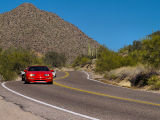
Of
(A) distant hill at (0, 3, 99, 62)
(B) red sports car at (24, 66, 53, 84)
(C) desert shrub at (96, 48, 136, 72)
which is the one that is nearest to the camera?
(B) red sports car at (24, 66, 53, 84)

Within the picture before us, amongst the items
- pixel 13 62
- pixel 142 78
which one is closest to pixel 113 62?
pixel 13 62

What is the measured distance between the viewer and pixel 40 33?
9106 centimetres

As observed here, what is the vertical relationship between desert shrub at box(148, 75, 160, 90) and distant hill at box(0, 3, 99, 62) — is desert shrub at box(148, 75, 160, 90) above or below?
below

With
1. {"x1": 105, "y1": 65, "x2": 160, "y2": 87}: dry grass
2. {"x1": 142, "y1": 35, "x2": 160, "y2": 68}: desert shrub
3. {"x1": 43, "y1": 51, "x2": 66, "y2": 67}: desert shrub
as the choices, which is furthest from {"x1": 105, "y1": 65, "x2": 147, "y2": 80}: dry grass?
{"x1": 43, "y1": 51, "x2": 66, "y2": 67}: desert shrub

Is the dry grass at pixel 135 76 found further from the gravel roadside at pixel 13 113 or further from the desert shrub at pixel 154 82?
the gravel roadside at pixel 13 113

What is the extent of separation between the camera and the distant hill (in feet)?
278

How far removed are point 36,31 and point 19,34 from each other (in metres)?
6.30

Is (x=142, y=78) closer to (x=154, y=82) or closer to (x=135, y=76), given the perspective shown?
(x=135, y=76)

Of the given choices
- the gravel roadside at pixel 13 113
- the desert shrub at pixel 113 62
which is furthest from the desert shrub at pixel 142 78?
the gravel roadside at pixel 13 113

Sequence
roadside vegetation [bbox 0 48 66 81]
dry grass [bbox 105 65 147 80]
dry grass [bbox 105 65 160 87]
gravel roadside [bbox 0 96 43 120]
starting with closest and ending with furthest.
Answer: gravel roadside [bbox 0 96 43 120]
dry grass [bbox 105 65 160 87]
dry grass [bbox 105 65 147 80]
roadside vegetation [bbox 0 48 66 81]

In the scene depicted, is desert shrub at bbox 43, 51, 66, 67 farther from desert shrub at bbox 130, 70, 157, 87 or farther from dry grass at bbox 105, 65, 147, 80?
desert shrub at bbox 130, 70, 157, 87

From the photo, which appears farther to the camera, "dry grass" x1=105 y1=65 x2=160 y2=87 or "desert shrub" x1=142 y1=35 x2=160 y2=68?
"desert shrub" x1=142 y1=35 x2=160 y2=68

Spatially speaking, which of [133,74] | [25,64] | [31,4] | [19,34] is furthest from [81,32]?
[133,74]

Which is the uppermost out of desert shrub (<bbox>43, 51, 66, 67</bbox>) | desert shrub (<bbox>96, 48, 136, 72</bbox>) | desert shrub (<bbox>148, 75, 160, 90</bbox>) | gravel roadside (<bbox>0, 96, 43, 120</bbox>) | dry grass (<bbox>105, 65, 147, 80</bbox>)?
desert shrub (<bbox>43, 51, 66, 67</bbox>)
